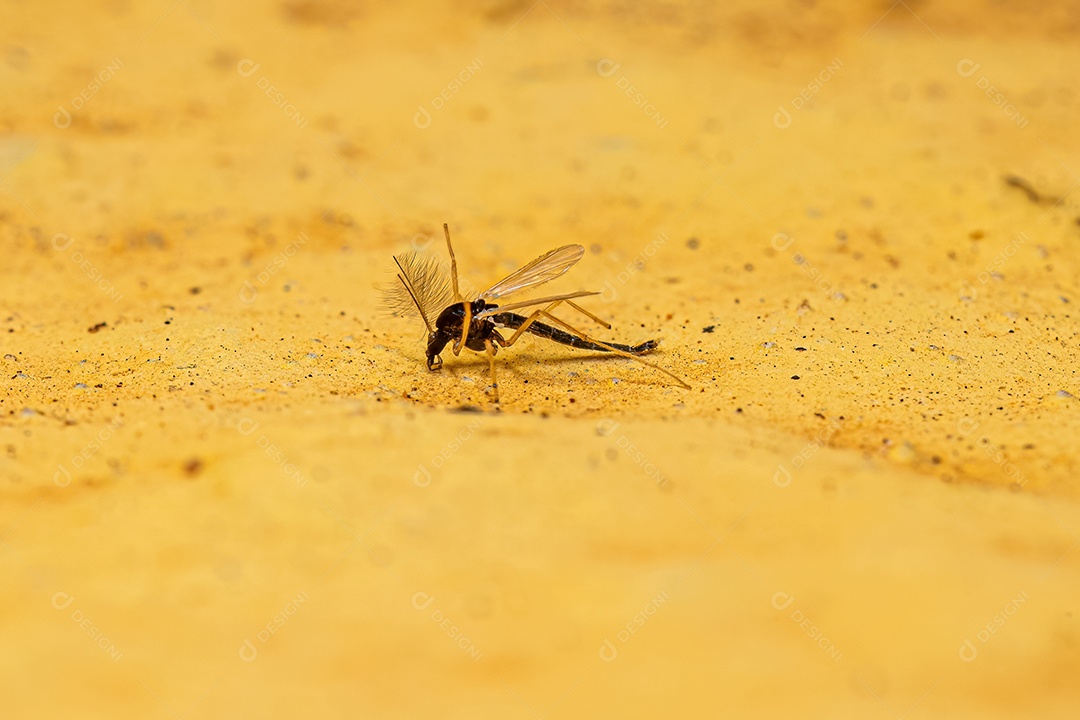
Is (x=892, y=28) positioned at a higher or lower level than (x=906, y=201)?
higher

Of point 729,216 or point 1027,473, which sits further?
point 729,216

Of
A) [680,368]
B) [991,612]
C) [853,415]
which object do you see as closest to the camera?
[991,612]

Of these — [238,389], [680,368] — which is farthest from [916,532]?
[238,389]

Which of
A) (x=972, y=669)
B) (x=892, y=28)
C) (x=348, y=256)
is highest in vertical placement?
(x=892, y=28)

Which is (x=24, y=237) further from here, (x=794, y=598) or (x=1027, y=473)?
(x=1027, y=473)
